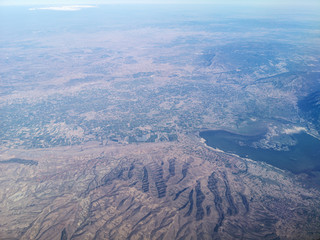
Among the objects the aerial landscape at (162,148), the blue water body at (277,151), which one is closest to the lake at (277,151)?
the blue water body at (277,151)

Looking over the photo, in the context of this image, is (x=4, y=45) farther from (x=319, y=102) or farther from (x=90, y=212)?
(x=319, y=102)

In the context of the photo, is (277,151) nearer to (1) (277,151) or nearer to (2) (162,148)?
(1) (277,151)

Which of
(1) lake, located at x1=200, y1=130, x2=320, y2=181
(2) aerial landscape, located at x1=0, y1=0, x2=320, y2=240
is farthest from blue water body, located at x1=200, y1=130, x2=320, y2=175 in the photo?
(2) aerial landscape, located at x1=0, y1=0, x2=320, y2=240

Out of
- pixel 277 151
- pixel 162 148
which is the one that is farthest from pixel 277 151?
pixel 162 148

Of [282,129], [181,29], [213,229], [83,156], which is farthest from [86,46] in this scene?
[213,229]

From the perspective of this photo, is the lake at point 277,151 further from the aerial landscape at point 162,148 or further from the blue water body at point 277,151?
the aerial landscape at point 162,148

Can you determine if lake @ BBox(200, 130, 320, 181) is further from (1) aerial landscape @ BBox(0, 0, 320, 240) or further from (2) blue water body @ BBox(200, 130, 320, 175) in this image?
(1) aerial landscape @ BBox(0, 0, 320, 240)
